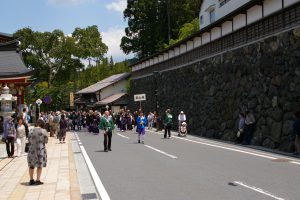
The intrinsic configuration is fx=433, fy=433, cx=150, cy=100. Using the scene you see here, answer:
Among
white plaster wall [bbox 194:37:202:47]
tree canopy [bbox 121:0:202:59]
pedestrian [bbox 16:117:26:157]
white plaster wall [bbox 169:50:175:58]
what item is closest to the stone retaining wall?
white plaster wall [bbox 194:37:202:47]

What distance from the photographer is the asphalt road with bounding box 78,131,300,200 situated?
8977mm

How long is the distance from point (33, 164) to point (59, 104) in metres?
60.6

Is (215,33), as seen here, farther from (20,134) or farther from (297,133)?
(20,134)

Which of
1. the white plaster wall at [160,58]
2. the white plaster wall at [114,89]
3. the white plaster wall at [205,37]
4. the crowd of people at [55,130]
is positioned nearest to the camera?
the crowd of people at [55,130]

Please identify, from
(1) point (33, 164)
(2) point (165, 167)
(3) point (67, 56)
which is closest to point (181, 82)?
(2) point (165, 167)

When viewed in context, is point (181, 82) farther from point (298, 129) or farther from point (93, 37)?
point (93, 37)

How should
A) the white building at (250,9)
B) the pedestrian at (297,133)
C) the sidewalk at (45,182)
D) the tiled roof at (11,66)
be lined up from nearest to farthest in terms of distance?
the sidewalk at (45,182)
the pedestrian at (297,133)
the white building at (250,9)
the tiled roof at (11,66)

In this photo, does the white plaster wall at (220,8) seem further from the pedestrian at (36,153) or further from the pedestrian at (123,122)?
the pedestrian at (36,153)

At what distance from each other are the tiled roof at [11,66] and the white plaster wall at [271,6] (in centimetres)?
1254

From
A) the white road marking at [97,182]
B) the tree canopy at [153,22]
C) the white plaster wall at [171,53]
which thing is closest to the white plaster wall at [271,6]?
the white road marking at [97,182]

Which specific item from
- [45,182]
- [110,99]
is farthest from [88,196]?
[110,99]

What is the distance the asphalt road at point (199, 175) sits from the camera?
898 centimetres

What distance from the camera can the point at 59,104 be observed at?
230ft

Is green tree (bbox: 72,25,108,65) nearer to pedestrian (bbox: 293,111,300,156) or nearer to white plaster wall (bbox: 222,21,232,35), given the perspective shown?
white plaster wall (bbox: 222,21,232,35)
